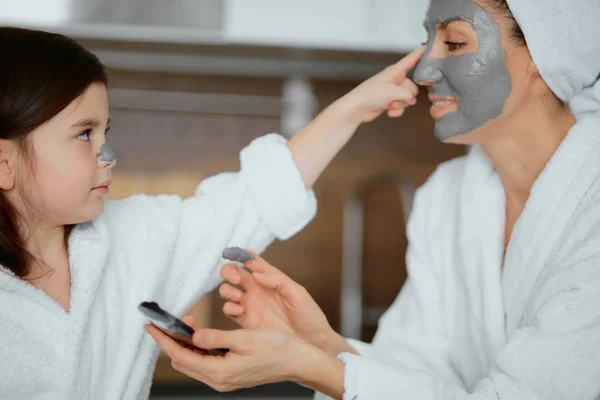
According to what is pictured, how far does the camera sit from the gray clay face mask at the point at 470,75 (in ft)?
4.37

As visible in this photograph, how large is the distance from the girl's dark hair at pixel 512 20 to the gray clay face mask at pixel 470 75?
0.9 inches

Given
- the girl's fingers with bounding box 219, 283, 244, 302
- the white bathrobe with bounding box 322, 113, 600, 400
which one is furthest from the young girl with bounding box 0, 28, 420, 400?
the white bathrobe with bounding box 322, 113, 600, 400

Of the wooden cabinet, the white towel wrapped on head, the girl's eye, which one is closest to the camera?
the girl's eye

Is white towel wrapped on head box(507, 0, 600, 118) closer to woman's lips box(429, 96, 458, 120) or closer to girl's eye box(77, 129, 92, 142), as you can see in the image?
woman's lips box(429, 96, 458, 120)

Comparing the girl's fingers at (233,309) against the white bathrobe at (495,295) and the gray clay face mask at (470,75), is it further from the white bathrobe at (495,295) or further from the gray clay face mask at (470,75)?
the gray clay face mask at (470,75)

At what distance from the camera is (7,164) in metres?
1.13

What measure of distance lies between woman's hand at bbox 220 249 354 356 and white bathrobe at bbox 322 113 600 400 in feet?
0.41

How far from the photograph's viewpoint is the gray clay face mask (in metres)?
1.33

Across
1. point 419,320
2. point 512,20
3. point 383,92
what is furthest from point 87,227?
point 512,20

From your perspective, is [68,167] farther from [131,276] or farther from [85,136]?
[131,276]

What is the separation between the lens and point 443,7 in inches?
53.9

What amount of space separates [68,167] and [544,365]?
851 mm

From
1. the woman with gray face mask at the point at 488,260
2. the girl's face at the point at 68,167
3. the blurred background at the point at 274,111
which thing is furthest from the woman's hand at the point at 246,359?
the blurred background at the point at 274,111

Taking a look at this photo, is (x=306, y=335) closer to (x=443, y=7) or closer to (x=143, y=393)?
(x=143, y=393)
